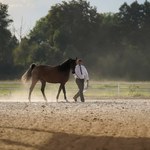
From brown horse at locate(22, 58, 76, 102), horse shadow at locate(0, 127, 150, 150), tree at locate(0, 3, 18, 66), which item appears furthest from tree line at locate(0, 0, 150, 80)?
horse shadow at locate(0, 127, 150, 150)

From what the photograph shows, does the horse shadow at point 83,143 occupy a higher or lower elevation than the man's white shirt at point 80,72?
lower

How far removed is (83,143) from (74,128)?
198cm

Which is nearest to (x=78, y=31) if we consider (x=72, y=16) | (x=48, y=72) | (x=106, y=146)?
(x=72, y=16)

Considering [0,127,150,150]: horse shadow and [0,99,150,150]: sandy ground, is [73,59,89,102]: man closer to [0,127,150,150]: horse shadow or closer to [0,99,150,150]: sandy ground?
[0,99,150,150]: sandy ground

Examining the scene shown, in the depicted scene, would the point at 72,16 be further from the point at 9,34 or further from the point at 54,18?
the point at 9,34

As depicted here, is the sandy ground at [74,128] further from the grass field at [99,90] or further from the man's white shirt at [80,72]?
the grass field at [99,90]

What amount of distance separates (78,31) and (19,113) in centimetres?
5131

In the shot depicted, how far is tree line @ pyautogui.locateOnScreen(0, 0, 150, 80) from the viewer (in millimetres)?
67625

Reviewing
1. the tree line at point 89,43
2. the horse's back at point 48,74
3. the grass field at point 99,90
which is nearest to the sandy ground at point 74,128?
the horse's back at point 48,74

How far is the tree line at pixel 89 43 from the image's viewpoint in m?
67.6

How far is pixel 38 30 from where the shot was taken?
7831cm

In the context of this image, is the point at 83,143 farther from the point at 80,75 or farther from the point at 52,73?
the point at 52,73

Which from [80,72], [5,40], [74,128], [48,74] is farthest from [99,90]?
[5,40]

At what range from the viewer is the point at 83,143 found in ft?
43.2
